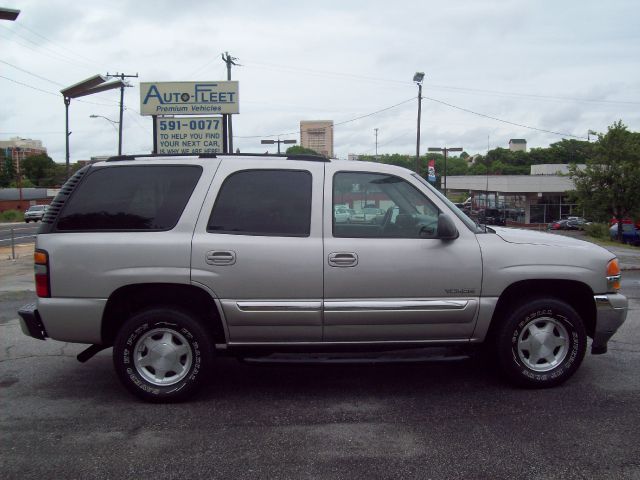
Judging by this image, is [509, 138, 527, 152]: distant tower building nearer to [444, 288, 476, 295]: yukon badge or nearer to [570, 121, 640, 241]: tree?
[570, 121, 640, 241]: tree

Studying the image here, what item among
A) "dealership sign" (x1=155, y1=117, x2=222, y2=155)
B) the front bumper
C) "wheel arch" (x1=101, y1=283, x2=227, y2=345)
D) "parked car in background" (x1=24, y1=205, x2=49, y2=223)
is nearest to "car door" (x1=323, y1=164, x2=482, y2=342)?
"wheel arch" (x1=101, y1=283, x2=227, y2=345)

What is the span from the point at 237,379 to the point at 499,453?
2393 millimetres

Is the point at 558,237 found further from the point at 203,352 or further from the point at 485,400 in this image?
the point at 203,352

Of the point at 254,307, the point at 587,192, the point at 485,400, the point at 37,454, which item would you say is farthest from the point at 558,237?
the point at 587,192

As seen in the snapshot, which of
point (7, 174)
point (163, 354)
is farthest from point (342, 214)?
point (7, 174)

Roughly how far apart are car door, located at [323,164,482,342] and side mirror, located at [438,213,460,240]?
0.24 ft

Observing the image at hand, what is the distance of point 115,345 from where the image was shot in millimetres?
4344

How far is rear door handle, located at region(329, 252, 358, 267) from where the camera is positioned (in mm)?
4312

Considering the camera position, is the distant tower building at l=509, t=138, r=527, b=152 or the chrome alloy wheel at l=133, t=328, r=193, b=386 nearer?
the chrome alloy wheel at l=133, t=328, r=193, b=386

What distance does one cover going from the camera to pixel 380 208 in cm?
458

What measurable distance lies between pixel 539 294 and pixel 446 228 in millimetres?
1055

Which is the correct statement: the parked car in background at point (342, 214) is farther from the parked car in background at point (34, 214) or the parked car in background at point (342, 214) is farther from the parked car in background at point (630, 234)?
the parked car in background at point (34, 214)

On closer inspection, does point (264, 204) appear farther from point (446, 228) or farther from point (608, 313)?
point (608, 313)

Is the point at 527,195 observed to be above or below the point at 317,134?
below
